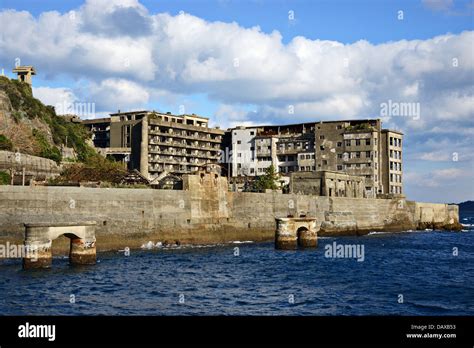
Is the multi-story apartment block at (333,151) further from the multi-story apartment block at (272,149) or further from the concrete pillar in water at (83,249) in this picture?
the concrete pillar in water at (83,249)

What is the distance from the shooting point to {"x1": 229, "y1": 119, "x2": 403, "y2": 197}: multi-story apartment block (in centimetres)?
12600

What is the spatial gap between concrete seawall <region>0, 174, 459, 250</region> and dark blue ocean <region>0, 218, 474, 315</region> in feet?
15.0

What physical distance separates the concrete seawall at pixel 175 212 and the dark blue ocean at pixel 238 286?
4.56 metres

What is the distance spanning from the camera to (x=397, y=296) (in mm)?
33250

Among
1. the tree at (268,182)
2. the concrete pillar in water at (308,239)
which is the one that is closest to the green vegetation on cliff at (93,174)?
the concrete pillar in water at (308,239)

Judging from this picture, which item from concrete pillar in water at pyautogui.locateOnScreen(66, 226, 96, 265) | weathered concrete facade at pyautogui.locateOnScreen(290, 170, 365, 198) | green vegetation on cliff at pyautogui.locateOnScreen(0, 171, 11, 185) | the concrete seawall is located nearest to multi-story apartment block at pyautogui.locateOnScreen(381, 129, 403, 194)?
weathered concrete facade at pyautogui.locateOnScreen(290, 170, 365, 198)

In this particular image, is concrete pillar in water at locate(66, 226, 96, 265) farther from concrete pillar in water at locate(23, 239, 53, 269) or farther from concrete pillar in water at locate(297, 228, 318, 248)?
concrete pillar in water at locate(297, 228, 318, 248)

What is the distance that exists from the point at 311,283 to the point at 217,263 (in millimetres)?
12954

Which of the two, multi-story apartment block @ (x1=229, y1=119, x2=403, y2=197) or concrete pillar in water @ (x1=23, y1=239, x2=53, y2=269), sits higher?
multi-story apartment block @ (x1=229, y1=119, x2=403, y2=197)

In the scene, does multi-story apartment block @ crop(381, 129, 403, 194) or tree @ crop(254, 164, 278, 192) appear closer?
tree @ crop(254, 164, 278, 192)

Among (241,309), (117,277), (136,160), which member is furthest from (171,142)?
(241,309)

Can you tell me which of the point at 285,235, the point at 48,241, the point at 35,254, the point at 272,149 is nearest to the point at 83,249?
the point at 48,241

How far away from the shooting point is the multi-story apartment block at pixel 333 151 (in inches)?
4961
